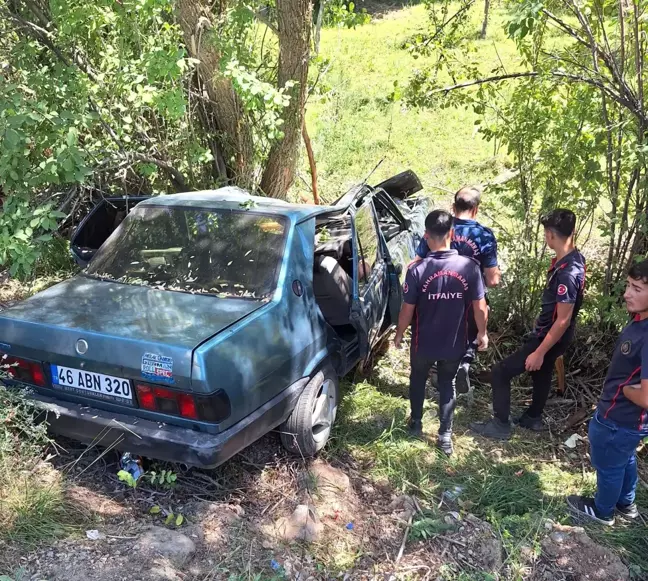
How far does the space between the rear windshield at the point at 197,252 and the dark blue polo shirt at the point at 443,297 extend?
93 cm

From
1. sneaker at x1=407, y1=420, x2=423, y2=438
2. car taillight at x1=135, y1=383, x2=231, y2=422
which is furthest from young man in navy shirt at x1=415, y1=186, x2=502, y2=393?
car taillight at x1=135, y1=383, x2=231, y2=422

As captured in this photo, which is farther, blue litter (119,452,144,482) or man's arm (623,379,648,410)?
blue litter (119,452,144,482)

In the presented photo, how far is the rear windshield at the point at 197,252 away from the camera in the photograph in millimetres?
3592

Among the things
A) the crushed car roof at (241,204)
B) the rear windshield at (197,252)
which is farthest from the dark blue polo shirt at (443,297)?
the rear windshield at (197,252)

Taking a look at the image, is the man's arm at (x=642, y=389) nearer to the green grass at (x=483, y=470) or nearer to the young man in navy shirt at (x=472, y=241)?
the green grass at (x=483, y=470)

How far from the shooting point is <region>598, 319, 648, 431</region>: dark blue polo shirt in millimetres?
2900

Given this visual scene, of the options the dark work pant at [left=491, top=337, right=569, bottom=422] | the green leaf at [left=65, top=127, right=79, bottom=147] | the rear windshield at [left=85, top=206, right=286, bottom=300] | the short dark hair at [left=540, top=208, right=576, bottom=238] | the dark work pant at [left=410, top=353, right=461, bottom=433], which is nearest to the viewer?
the rear windshield at [left=85, top=206, right=286, bottom=300]

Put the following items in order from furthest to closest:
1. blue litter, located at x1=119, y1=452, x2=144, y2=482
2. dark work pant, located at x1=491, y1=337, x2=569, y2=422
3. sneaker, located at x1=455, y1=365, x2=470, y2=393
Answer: sneaker, located at x1=455, y1=365, x2=470, y2=393, dark work pant, located at x1=491, y1=337, x2=569, y2=422, blue litter, located at x1=119, y1=452, x2=144, y2=482

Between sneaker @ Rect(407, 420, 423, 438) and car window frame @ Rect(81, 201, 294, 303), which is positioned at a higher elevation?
car window frame @ Rect(81, 201, 294, 303)

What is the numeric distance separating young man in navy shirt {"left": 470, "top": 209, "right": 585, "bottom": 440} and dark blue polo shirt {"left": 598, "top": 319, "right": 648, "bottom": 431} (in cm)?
72

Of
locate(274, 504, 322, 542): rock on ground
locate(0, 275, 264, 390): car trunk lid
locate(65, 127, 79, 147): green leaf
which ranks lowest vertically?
locate(274, 504, 322, 542): rock on ground

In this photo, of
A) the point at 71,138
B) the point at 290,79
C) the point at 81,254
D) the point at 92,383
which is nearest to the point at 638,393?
the point at 92,383

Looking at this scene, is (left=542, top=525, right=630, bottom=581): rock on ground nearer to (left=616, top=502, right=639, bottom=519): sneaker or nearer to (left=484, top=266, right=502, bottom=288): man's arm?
(left=616, top=502, right=639, bottom=519): sneaker

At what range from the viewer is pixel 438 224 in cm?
362
